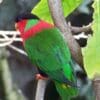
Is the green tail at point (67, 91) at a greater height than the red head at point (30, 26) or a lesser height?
lesser

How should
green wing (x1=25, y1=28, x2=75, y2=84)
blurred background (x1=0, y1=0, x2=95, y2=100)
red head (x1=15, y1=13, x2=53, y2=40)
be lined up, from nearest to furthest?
green wing (x1=25, y1=28, x2=75, y2=84) → red head (x1=15, y1=13, x2=53, y2=40) → blurred background (x1=0, y1=0, x2=95, y2=100)

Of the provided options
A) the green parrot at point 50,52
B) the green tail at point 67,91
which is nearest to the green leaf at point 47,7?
the green parrot at point 50,52

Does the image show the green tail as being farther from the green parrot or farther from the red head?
the red head

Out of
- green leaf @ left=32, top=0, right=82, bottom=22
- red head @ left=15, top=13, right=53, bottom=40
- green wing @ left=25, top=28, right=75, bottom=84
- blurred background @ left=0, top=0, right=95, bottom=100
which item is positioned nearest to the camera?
green leaf @ left=32, top=0, right=82, bottom=22

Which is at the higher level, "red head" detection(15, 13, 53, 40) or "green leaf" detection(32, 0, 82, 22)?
"green leaf" detection(32, 0, 82, 22)

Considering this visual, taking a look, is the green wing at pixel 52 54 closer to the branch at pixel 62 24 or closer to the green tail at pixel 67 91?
the green tail at pixel 67 91

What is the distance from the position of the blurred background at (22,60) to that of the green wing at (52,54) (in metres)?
0.92

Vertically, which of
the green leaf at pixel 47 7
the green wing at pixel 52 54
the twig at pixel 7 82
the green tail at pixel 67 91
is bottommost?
the twig at pixel 7 82

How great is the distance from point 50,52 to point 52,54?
0.06 feet

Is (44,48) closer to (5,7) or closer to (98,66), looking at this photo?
(98,66)

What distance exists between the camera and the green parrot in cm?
99

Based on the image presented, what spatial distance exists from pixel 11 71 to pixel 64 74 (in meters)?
1.26

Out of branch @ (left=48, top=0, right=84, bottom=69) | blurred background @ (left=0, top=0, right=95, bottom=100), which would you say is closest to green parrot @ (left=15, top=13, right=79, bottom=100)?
branch @ (left=48, top=0, right=84, bottom=69)

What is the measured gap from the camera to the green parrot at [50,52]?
3.26ft
